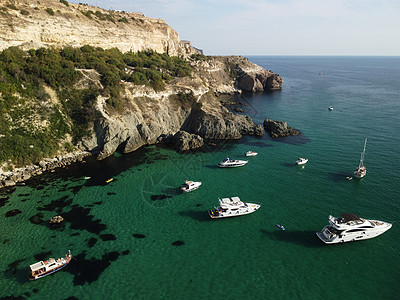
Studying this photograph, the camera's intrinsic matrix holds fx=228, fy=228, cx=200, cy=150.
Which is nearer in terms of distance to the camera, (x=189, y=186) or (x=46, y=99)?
(x=189, y=186)

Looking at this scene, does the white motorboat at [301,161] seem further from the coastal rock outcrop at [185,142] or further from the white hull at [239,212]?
the coastal rock outcrop at [185,142]

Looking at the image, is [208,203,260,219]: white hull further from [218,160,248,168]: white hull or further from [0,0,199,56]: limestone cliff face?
[0,0,199,56]: limestone cliff face

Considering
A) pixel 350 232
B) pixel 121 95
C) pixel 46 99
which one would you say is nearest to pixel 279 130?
pixel 350 232

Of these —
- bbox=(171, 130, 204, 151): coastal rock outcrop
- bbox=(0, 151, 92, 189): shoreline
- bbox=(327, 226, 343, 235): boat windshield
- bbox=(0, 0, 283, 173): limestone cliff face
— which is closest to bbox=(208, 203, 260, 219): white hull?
bbox=(327, 226, 343, 235): boat windshield

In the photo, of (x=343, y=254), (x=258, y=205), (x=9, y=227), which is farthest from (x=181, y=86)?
(x=343, y=254)

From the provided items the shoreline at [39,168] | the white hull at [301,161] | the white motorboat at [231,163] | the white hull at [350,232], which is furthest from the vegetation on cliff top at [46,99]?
the white hull at [350,232]

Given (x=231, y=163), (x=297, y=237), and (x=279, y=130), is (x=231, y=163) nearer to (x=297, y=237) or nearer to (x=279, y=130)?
(x=297, y=237)
